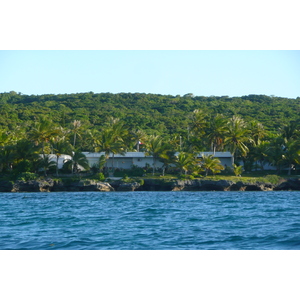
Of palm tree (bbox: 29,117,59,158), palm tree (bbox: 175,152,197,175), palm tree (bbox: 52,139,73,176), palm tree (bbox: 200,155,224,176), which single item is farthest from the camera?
palm tree (bbox: 52,139,73,176)

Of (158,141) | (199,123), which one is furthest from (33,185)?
(199,123)

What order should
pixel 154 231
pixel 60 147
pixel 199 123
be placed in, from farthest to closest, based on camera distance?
pixel 199 123 → pixel 60 147 → pixel 154 231

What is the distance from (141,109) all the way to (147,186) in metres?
64.8

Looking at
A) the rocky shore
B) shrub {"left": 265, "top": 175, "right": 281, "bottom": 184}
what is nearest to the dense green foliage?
the rocky shore

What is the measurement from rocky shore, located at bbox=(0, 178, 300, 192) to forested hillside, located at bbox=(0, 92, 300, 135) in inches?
1136

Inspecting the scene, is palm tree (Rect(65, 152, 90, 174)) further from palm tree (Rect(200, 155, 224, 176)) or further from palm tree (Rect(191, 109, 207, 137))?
palm tree (Rect(191, 109, 207, 137))

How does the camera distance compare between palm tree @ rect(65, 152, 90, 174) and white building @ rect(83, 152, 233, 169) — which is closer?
palm tree @ rect(65, 152, 90, 174)

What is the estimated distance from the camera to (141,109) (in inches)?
4594

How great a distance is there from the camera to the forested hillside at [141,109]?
305 ft

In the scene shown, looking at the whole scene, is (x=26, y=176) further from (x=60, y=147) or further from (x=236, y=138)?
(x=236, y=138)

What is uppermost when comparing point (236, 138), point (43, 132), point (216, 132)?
point (216, 132)

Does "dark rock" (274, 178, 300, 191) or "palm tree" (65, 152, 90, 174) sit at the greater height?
"palm tree" (65, 152, 90, 174)

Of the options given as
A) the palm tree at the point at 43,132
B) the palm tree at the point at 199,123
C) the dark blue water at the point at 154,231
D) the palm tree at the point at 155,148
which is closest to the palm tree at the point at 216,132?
the palm tree at the point at 199,123

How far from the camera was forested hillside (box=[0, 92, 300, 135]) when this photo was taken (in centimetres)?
9288
